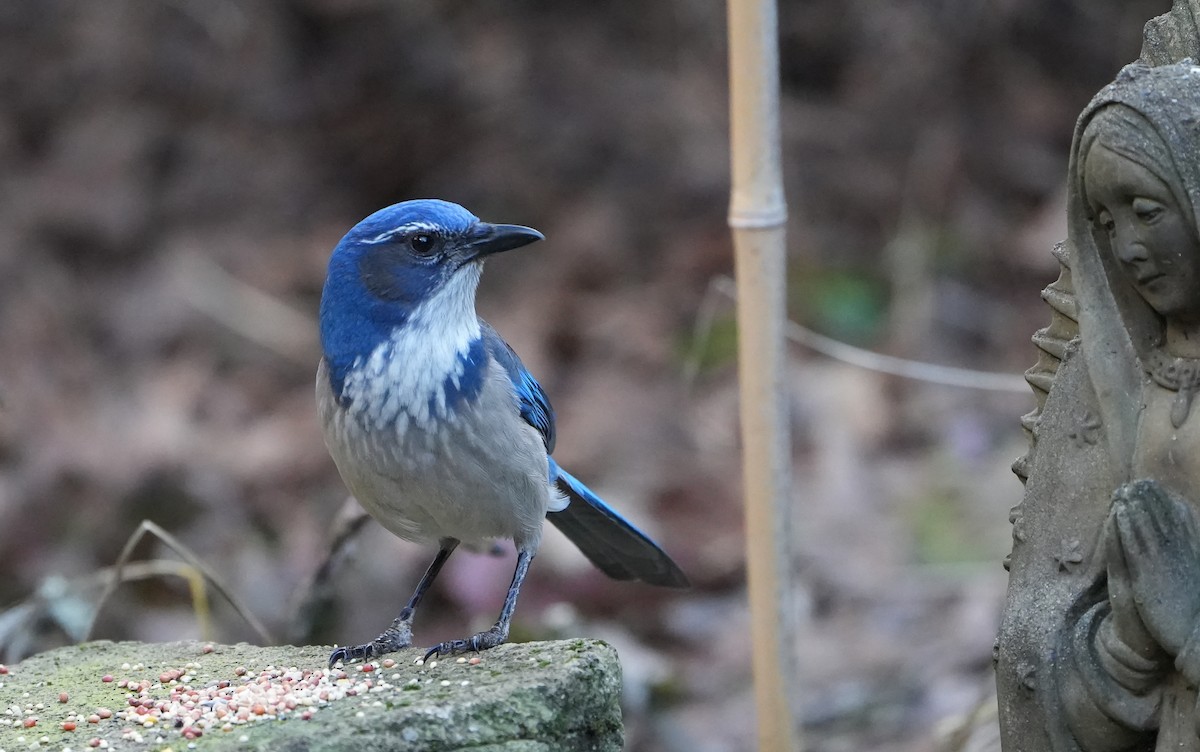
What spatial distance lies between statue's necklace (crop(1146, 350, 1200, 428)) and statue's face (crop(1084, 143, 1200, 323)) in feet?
0.30

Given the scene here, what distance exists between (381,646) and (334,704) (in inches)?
20.1

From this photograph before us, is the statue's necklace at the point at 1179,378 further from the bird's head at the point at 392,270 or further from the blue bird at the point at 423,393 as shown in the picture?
the bird's head at the point at 392,270

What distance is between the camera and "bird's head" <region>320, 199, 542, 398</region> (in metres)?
3.61

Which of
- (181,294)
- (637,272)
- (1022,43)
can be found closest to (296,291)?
(181,294)

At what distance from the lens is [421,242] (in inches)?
143

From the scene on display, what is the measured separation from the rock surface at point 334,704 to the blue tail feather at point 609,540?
652 millimetres

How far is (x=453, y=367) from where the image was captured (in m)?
3.60

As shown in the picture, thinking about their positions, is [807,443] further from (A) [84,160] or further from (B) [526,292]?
(A) [84,160]

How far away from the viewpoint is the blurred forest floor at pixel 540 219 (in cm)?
747

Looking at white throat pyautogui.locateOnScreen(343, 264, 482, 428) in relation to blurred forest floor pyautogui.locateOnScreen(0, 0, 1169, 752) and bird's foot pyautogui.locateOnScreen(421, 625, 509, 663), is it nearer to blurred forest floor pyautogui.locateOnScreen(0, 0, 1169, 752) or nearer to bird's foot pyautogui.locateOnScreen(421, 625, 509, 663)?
bird's foot pyautogui.locateOnScreen(421, 625, 509, 663)

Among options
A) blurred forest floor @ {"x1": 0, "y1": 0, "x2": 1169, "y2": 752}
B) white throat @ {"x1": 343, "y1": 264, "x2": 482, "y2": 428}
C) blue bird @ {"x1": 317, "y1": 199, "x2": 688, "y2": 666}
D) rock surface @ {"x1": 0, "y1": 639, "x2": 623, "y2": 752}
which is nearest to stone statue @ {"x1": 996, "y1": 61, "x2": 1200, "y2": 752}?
rock surface @ {"x1": 0, "y1": 639, "x2": 623, "y2": 752}

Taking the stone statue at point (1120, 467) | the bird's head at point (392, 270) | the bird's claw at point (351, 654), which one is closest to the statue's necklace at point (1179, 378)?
the stone statue at point (1120, 467)

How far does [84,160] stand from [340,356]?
5.93 meters

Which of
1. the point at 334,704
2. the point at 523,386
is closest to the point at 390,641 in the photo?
the point at 334,704
